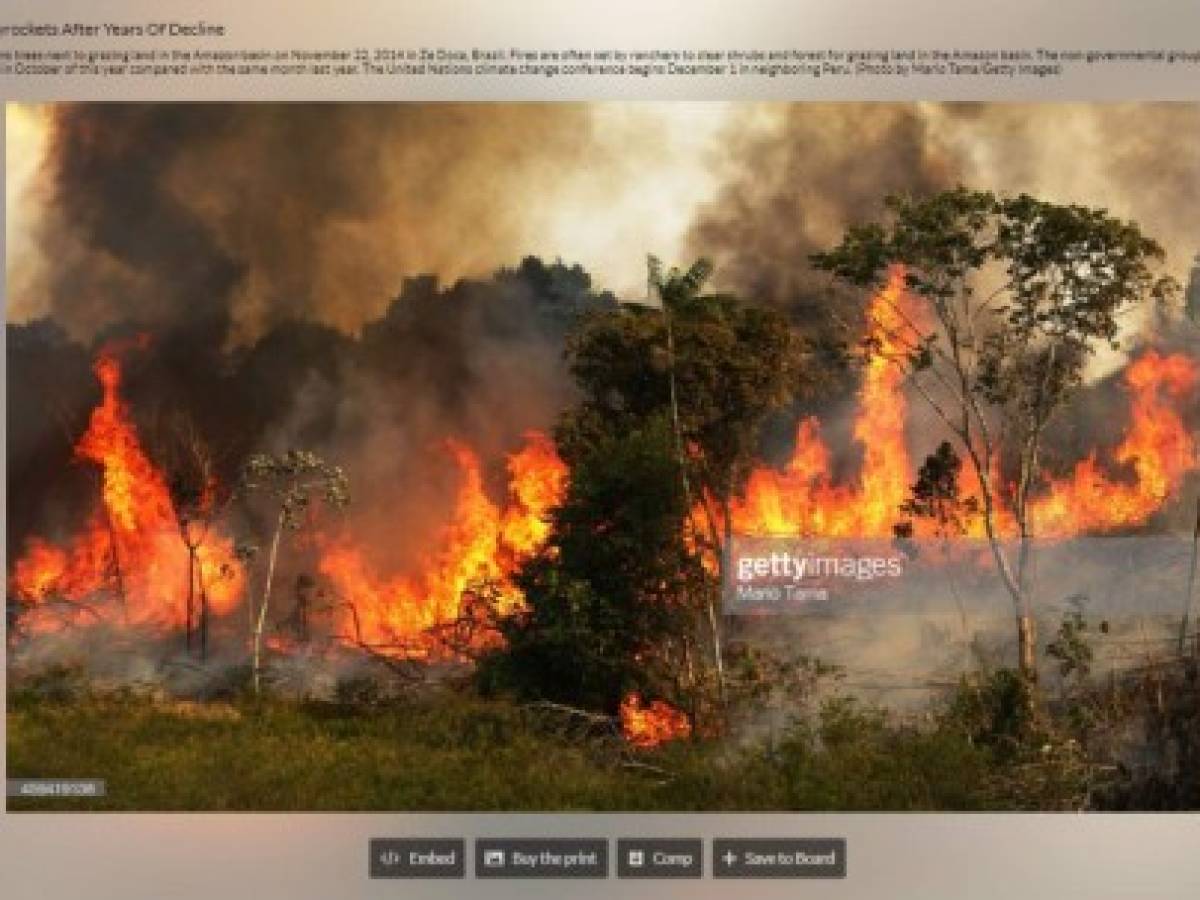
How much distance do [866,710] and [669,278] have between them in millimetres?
2203

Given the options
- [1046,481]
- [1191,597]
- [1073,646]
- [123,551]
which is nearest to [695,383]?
[1046,481]

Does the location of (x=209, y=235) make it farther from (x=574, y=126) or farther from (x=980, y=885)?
(x=980, y=885)

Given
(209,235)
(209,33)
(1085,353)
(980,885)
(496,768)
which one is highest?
(209,33)

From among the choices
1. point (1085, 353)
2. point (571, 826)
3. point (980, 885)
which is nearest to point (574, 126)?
point (1085, 353)

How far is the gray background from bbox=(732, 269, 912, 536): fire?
1342 mm

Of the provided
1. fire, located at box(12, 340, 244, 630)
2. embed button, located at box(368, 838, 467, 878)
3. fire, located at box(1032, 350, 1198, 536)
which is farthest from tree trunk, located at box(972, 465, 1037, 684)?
fire, located at box(12, 340, 244, 630)

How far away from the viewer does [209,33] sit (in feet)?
26.2

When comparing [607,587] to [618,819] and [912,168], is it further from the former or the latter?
[912,168]

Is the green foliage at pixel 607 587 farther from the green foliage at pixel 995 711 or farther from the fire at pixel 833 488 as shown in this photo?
the green foliage at pixel 995 711

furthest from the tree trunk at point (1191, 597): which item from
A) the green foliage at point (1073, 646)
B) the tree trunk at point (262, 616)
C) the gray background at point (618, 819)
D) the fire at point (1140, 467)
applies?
the tree trunk at point (262, 616)

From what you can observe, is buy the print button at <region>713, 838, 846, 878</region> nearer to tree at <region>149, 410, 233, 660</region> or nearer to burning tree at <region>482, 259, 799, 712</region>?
burning tree at <region>482, 259, 799, 712</region>

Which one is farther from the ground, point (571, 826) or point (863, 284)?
point (863, 284)

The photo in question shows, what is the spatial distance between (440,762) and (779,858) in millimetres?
1609

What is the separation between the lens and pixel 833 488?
815cm
